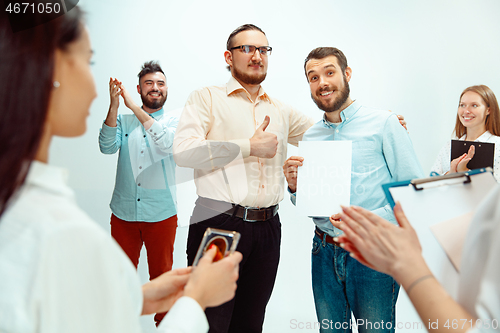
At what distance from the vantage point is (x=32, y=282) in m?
0.47

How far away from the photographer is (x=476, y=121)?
235cm

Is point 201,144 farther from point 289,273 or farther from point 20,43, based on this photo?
point 289,273

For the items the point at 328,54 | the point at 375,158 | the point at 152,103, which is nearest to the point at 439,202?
the point at 375,158

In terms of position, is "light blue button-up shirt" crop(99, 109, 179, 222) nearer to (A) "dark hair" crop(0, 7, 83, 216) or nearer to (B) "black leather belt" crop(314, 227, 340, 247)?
(B) "black leather belt" crop(314, 227, 340, 247)

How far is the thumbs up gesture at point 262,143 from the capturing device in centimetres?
169

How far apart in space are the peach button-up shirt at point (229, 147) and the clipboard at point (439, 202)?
0.95 meters

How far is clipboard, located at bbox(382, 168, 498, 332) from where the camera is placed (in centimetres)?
78

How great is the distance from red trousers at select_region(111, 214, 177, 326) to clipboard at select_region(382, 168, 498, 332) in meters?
1.77

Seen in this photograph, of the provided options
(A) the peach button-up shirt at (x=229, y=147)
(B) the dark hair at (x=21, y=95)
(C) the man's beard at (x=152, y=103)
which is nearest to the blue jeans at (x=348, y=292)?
(A) the peach button-up shirt at (x=229, y=147)

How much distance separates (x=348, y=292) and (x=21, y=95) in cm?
150

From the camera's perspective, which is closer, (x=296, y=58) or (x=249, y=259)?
(x=249, y=259)

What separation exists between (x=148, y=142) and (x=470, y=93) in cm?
242

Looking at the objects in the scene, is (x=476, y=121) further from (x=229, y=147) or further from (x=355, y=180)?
(x=229, y=147)

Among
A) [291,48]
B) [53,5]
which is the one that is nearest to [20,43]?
[53,5]
